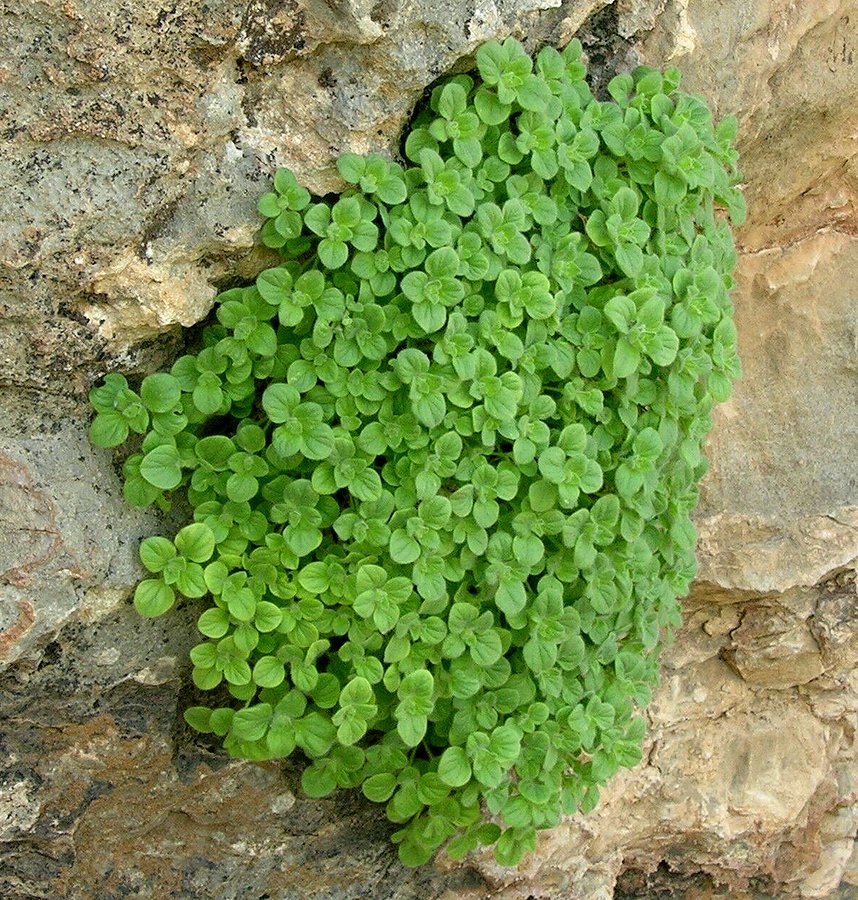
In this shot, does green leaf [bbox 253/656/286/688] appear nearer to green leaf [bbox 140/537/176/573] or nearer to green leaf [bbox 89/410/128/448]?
green leaf [bbox 140/537/176/573]

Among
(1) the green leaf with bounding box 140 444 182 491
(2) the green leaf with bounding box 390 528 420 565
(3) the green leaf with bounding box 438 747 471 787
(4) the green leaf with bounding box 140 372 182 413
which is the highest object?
(4) the green leaf with bounding box 140 372 182 413

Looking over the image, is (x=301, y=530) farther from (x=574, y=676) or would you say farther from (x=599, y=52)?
(x=599, y=52)

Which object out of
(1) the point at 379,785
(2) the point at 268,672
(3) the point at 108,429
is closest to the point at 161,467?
(3) the point at 108,429

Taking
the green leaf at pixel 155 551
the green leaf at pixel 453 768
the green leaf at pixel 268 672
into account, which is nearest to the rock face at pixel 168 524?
the green leaf at pixel 155 551

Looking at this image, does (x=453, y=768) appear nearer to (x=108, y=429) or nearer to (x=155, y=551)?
(x=155, y=551)

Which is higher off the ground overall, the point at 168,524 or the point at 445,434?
the point at 445,434

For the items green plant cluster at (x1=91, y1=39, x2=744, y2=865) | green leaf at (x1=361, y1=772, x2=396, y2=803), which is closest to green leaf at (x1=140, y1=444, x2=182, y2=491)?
green plant cluster at (x1=91, y1=39, x2=744, y2=865)
